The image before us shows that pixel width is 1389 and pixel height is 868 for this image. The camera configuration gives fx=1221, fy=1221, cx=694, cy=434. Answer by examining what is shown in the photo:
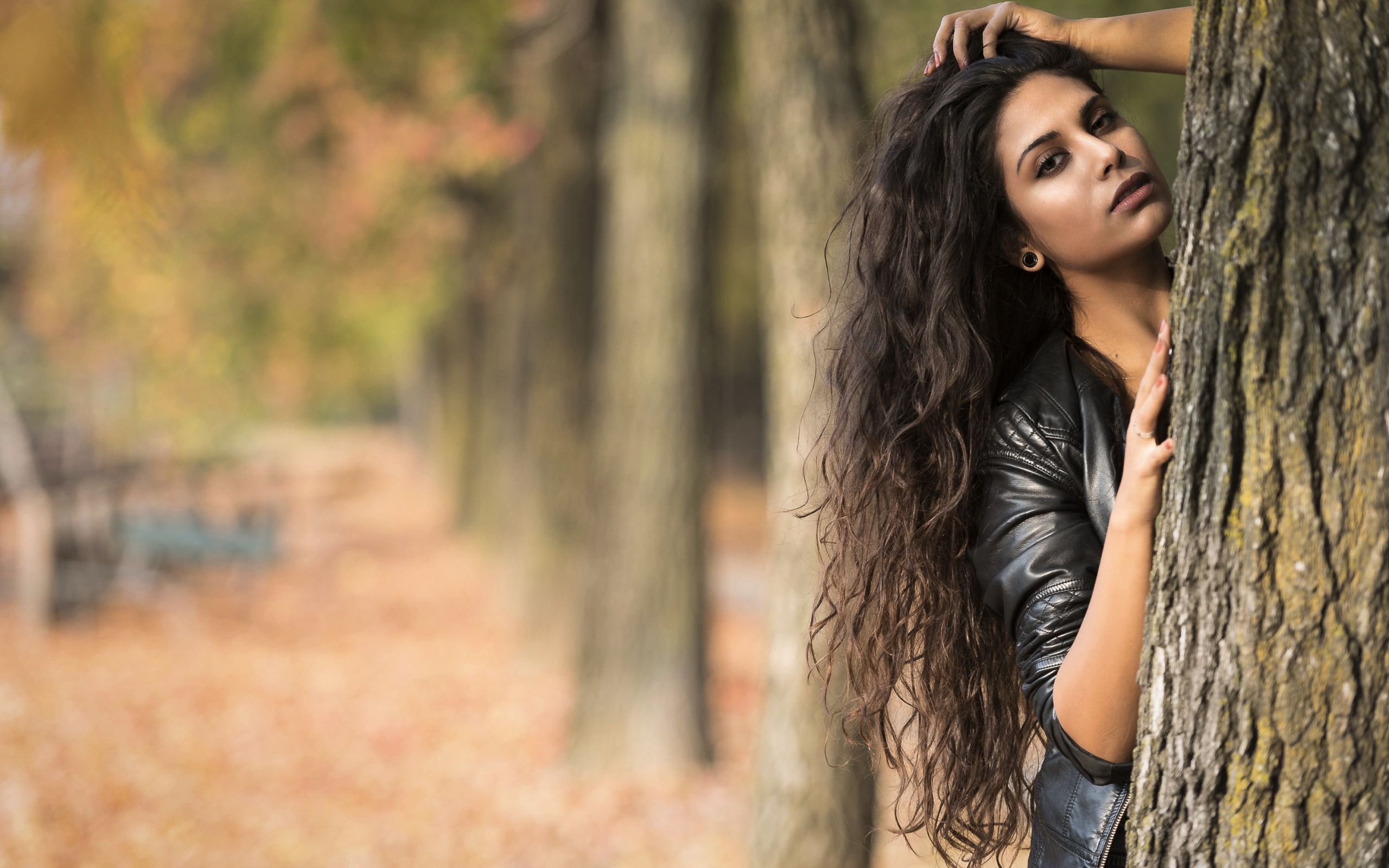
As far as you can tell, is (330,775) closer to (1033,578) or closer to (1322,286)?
(1033,578)

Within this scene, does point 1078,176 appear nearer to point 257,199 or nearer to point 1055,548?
point 1055,548

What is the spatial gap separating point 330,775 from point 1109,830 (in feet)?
21.6

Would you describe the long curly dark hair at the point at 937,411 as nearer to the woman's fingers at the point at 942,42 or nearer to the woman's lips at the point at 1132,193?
the woman's fingers at the point at 942,42

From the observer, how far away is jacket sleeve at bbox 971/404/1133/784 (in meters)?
1.87

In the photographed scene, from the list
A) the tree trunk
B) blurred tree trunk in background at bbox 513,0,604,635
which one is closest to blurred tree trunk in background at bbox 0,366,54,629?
blurred tree trunk in background at bbox 513,0,604,635

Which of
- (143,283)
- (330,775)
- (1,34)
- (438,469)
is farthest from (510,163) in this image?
(438,469)

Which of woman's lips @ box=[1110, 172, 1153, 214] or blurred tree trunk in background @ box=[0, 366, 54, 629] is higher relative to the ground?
woman's lips @ box=[1110, 172, 1153, 214]

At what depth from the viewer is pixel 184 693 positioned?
9.41 meters

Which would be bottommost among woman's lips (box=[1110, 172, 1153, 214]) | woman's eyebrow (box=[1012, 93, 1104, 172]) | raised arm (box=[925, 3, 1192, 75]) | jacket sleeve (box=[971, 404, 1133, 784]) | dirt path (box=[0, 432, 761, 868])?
dirt path (box=[0, 432, 761, 868])

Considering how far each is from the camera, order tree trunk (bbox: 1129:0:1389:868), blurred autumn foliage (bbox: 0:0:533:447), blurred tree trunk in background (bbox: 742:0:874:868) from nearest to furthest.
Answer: tree trunk (bbox: 1129:0:1389:868)
blurred tree trunk in background (bbox: 742:0:874:868)
blurred autumn foliage (bbox: 0:0:533:447)

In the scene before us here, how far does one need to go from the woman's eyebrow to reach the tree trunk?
11.0 inches

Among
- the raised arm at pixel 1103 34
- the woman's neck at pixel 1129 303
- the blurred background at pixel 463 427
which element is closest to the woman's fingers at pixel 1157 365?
the woman's neck at pixel 1129 303

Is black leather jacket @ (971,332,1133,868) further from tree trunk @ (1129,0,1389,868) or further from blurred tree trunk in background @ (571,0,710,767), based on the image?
blurred tree trunk in background @ (571,0,710,767)

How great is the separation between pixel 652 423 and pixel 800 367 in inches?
114
